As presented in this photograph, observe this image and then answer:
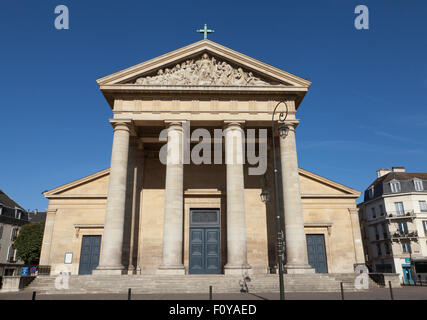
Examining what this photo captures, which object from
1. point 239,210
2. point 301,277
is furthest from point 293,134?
point 301,277

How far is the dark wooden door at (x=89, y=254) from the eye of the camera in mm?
24359

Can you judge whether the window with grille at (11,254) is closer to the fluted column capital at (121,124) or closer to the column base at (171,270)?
the fluted column capital at (121,124)

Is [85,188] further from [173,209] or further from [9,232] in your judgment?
[9,232]

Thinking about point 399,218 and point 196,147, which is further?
point 399,218

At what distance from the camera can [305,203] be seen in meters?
26.8

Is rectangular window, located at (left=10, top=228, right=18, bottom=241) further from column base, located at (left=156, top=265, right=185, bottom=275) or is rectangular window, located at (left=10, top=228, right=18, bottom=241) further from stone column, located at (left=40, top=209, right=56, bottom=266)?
column base, located at (left=156, top=265, right=185, bottom=275)

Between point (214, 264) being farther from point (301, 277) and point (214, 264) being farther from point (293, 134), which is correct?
point (293, 134)

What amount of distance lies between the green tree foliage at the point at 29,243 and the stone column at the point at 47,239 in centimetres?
2691

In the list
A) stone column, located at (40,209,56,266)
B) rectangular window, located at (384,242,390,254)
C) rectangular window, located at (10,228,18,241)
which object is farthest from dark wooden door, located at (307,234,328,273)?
rectangular window, located at (10,228,18,241)

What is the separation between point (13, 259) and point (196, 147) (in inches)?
1639

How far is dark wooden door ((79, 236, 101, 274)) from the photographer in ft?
79.9

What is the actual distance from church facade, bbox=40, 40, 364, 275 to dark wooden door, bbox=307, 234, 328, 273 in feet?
0.26

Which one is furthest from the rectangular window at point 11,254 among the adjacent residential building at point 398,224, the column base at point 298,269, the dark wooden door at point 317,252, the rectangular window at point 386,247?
the rectangular window at point 386,247

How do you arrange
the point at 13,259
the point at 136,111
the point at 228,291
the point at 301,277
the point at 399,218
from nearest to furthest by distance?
the point at 228,291 → the point at 301,277 → the point at 136,111 → the point at 399,218 → the point at 13,259
